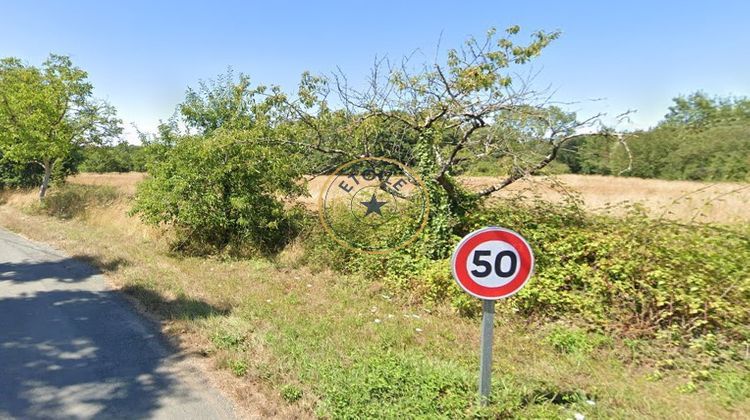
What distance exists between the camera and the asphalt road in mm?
2746

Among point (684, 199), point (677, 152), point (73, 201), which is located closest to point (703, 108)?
point (677, 152)

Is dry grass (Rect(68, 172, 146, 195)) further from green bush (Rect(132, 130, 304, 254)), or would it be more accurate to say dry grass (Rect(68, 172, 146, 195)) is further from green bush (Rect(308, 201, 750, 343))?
green bush (Rect(308, 201, 750, 343))

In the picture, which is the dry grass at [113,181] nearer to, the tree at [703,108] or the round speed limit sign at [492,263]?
the round speed limit sign at [492,263]

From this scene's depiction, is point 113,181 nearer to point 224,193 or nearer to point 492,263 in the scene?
point 224,193

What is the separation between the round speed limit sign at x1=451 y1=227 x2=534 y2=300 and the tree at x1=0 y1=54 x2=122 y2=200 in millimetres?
15764

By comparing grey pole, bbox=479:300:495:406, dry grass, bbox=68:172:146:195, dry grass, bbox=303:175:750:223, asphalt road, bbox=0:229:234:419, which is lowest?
asphalt road, bbox=0:229:234:419

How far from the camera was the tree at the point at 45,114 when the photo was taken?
1295 cm

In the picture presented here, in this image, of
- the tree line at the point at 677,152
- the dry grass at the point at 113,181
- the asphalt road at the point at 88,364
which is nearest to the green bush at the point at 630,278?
the tree line at the point at 677,152

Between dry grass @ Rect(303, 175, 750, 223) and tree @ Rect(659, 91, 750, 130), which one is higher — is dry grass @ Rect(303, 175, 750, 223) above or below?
below

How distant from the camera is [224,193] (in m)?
7.71

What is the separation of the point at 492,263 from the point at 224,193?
21.2ft

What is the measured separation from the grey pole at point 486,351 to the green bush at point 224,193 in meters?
5.51

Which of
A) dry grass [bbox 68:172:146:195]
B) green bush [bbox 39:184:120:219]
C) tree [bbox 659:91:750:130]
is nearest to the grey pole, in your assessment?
dry grass [bbox 68:172:146:195]

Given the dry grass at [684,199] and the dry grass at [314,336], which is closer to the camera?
the dry grass at [314,336]
